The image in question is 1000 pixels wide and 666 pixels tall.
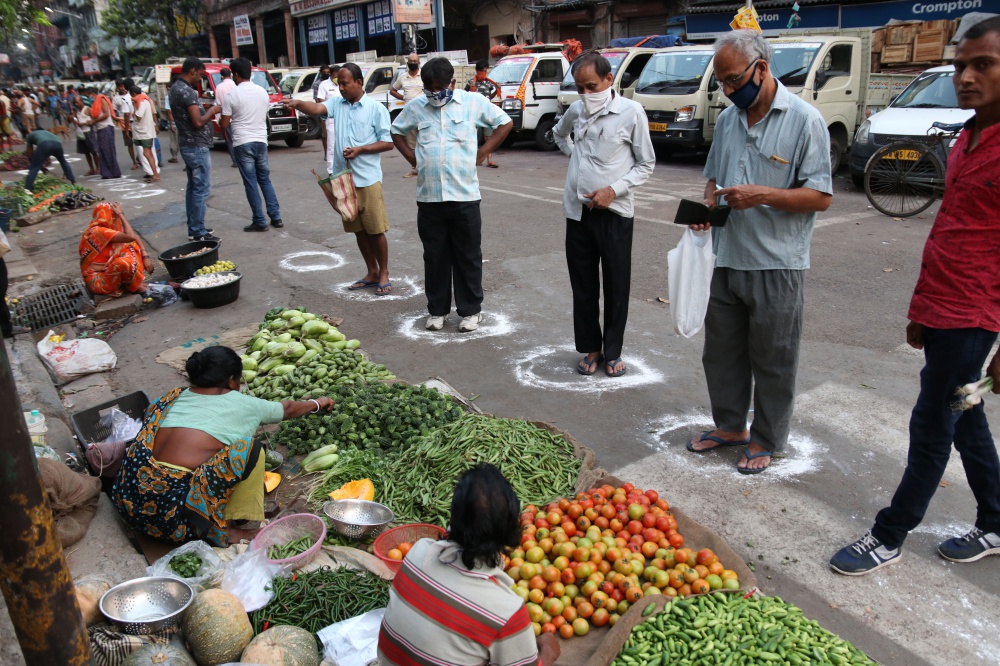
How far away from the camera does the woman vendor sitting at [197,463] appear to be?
336 centimetres

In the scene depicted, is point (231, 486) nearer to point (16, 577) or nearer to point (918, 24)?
point (16, 577)

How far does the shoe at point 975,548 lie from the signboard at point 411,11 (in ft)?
80.4

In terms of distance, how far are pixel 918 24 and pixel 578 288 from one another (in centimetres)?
1429

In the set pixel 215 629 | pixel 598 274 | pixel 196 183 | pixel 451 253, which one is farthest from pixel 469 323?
pixel 196 183

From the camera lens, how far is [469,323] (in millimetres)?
6438

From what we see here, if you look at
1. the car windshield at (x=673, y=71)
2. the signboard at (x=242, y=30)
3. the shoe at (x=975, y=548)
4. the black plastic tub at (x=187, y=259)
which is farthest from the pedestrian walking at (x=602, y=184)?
the signboard at (x=242, y=30)

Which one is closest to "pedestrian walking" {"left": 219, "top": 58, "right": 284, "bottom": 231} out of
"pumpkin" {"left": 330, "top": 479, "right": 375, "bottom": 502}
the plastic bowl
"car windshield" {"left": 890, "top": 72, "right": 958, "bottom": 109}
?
"pumpkin" {"left": 330, "top": 479, "right": 375, "bottom": 502}

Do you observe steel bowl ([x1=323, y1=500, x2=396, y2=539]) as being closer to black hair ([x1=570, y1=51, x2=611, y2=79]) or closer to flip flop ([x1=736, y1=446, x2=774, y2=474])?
Answer: flip flop ([x1=736, y1=446, x2=774, y2=474])

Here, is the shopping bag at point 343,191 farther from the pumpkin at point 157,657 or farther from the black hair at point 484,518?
the black hair at point 484,518

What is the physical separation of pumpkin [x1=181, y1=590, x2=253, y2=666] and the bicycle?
9.87 metres

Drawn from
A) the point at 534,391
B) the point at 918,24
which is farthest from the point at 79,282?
the point at 918,24

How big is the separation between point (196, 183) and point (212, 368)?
6.78 m

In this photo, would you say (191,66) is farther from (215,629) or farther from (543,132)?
(543,132)

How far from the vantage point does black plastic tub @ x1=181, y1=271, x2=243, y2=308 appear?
723 centimetres
